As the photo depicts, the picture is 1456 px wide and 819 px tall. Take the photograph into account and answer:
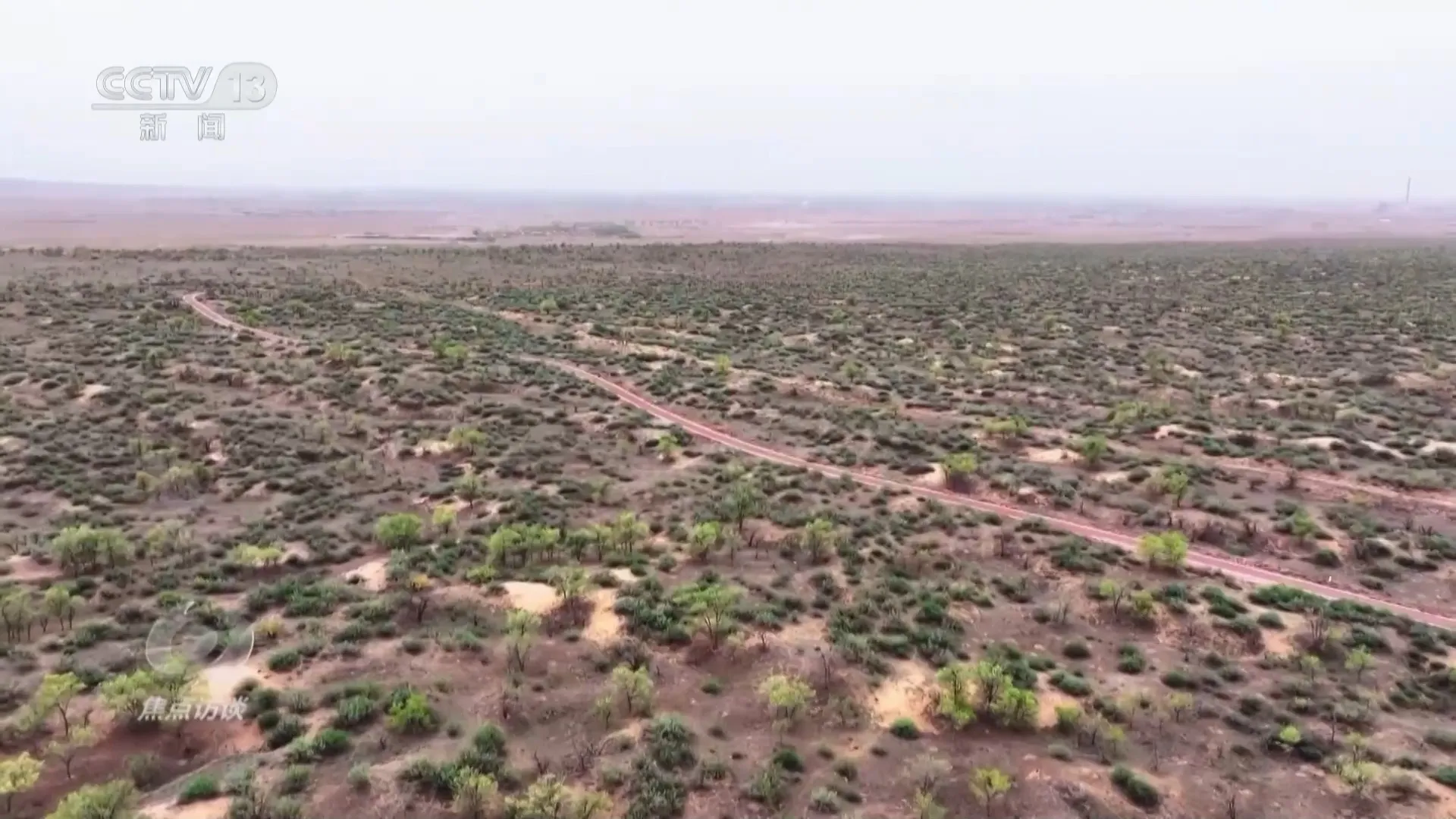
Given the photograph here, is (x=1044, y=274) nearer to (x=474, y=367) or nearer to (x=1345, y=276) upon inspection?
(x=1345, y=276)

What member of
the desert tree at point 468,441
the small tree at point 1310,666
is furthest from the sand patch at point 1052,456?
the desert tree at point 468,441

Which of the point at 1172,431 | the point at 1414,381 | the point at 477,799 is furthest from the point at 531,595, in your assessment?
the point at 1414,381

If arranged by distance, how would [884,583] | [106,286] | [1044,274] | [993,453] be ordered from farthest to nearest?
[1044,274], [106,286], [993,453], [884,583]

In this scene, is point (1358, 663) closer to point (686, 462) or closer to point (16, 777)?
point (686, 462)

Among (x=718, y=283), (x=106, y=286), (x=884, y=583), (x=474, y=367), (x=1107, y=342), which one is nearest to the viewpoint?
(x=884, y=583)

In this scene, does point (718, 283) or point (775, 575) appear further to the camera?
point (718, 283)

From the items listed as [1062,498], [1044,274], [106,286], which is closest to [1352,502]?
[1062,498]

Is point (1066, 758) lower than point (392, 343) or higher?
lower

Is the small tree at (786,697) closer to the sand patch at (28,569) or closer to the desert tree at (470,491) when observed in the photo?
the desert tree at (470,491)
